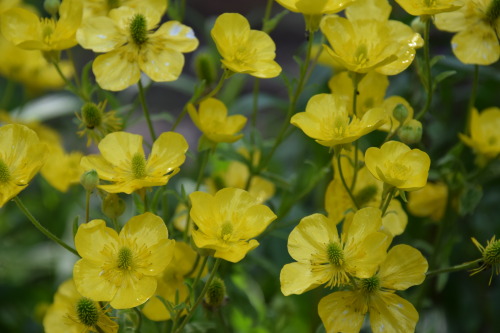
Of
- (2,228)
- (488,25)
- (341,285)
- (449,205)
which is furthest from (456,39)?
(2,228)

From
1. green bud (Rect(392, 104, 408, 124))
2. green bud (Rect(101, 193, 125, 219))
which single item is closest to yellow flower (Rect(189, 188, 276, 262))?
green bud (Rect(101, 193, 125, 219))

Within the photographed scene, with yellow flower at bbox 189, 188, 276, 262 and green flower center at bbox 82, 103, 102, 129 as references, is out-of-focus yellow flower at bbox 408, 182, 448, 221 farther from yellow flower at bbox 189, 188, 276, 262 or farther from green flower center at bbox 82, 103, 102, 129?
green flower center at bbox 82, 103, 102, 129

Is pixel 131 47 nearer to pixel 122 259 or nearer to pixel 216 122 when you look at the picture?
pixel 216 122

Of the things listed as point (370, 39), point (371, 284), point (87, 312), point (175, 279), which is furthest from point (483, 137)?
point (87, 312)

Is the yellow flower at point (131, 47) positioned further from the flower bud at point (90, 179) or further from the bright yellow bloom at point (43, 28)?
the flower bud at point (90, 179)

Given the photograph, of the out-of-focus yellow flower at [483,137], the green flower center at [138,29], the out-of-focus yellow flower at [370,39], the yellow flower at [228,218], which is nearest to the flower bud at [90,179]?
the yellow flower at [228,218]

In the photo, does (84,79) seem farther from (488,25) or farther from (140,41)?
(488,25)
